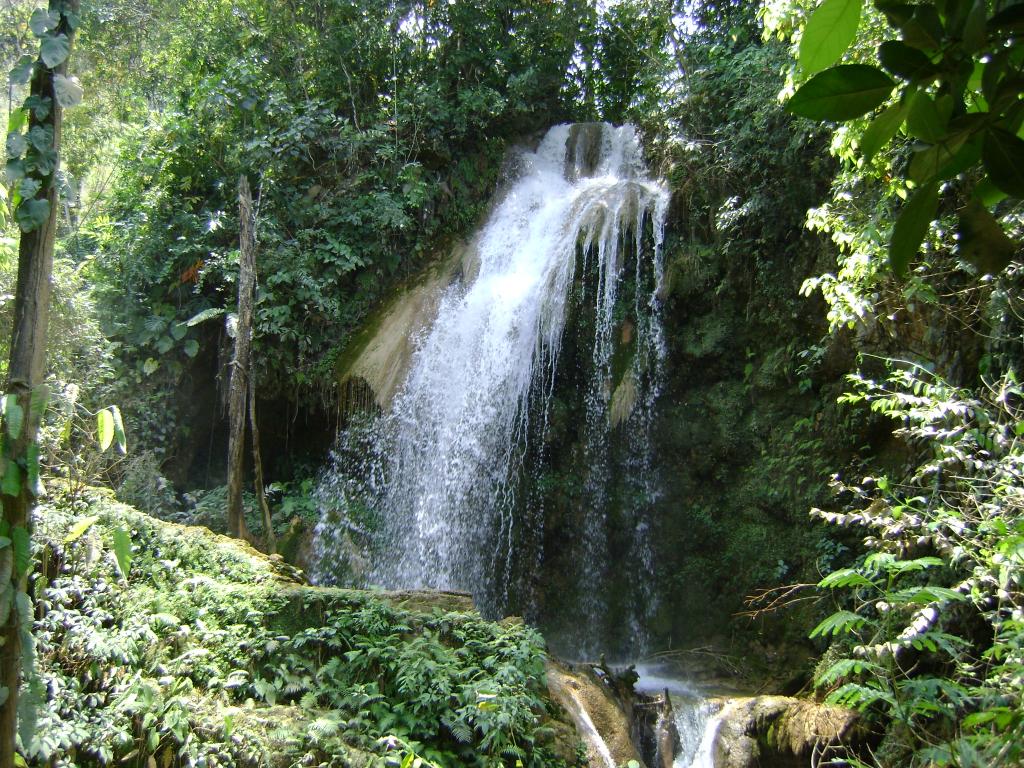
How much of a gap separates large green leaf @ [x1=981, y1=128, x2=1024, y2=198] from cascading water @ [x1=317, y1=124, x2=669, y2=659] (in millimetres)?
8085

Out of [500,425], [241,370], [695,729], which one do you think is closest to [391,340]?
[500,425]

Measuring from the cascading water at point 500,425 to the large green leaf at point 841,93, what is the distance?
806 cm

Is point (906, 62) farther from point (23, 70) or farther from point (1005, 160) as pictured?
point (23, 70)

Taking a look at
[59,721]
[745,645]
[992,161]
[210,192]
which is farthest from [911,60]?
[210,192]

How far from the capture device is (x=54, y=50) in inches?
83.7

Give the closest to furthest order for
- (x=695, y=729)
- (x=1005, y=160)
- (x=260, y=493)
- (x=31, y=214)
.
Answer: (x=1005, y=160) → (x=31, y=214) → (x=695, y=729) → (x=260, y=493)

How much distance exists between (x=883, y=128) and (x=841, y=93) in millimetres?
91

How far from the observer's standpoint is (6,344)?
7402 mm

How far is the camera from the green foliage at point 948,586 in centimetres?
229

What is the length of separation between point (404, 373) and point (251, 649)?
5736 millimetres

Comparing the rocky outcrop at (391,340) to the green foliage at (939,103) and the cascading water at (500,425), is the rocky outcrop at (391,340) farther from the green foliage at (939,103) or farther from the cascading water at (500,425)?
the green foliage at (939,103)

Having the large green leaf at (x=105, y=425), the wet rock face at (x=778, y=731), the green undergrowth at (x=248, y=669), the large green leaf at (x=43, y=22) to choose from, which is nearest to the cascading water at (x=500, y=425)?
the wet rock face at (x=778, y=731)

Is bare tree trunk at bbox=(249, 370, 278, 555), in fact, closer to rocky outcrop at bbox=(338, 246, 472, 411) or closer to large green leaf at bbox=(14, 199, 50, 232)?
rocky outcrop at bbox=(338, 246, 472, 411)

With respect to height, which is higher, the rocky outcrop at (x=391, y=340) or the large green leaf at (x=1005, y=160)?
the rocky outcrop at (x=391, y=340)
